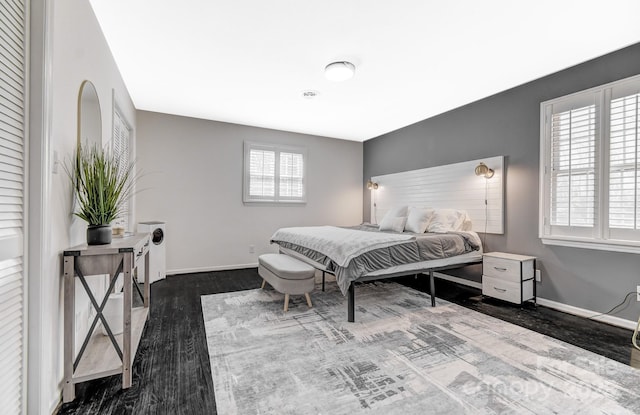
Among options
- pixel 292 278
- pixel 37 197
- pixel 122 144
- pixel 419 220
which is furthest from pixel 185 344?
pixel 419 220

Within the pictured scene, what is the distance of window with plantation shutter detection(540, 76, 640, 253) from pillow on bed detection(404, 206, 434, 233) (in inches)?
52.3

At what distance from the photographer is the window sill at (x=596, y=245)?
265 cm

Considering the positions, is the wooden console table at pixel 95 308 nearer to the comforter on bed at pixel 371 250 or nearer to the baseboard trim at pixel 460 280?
the comforter on bed at pixel 371 250

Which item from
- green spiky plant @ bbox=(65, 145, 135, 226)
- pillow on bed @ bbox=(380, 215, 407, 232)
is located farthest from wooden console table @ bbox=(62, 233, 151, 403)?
pillow on bed @ bbox=(380, 215, 407, 232)

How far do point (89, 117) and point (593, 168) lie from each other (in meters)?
4.67

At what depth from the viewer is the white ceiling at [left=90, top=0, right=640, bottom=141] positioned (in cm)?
221

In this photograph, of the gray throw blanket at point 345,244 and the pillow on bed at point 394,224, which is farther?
the pillow on bed at point 394,224

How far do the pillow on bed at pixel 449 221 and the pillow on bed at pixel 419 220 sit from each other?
12 centimetres

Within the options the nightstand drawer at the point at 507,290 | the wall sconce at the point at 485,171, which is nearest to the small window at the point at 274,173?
→ the wall sconce at the point at 485,171

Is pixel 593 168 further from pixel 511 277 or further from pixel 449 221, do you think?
pixel 449 221

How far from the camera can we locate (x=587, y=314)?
2.95 metres

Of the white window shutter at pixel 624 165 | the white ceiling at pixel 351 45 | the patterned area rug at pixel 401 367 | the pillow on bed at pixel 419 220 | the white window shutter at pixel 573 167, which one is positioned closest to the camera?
the patterned area rug at pixel 401 367

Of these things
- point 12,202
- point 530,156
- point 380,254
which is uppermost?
point 530,156

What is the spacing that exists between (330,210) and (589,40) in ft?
14.8
